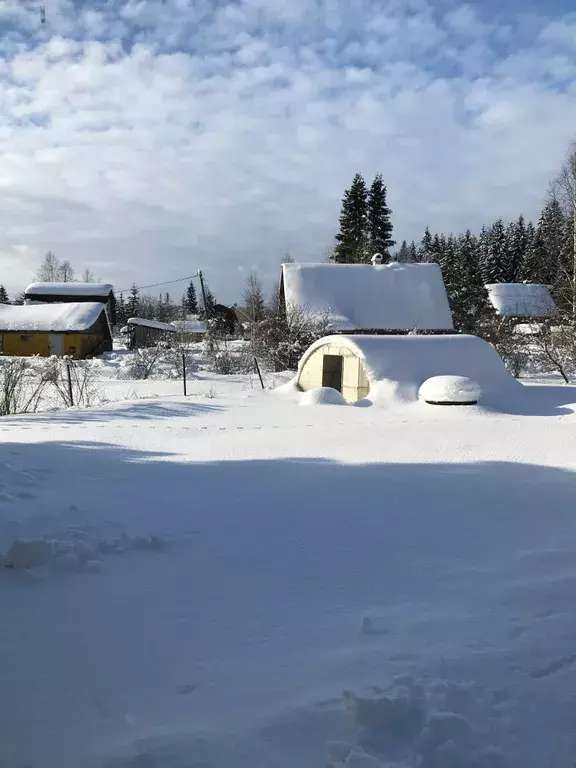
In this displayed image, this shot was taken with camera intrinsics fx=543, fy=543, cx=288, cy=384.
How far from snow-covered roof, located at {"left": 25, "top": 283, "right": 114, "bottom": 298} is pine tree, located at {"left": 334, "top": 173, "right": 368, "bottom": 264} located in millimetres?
21385

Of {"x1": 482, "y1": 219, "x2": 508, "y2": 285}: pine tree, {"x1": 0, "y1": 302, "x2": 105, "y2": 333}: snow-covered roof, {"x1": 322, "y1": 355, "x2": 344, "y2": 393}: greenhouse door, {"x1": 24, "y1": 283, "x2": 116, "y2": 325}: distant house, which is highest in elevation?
{"x1": 482, "y1": 219, "x2": 508, "y2": 285}: pine tree

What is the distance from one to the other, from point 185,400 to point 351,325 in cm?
1185

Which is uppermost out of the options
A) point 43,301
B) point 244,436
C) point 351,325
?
point 43,301

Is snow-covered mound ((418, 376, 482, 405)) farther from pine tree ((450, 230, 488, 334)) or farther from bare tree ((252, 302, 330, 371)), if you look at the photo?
pine tree ((450, 230, 488, 334))

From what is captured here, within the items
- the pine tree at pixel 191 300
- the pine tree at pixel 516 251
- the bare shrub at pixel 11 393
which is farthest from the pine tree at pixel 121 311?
the bare shrub at pixel 11 393

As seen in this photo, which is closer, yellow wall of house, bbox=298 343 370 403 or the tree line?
yellow wall of house, bbox=298 343 370 403

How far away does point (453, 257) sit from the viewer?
45.8 m

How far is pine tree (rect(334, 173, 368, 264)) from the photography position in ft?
136

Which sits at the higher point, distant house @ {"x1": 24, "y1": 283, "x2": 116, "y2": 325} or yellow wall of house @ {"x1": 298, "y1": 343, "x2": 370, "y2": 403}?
distant house @ {"x1": 24, "y1": 283, "x2": 116, "y2": 325}

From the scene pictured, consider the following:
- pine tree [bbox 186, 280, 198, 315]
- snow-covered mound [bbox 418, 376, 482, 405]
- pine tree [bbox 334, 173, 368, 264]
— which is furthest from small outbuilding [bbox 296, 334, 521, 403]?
pine tree [bbox 186, 280, 198, 315]

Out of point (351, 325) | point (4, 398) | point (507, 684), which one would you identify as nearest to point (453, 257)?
point (351, 325)

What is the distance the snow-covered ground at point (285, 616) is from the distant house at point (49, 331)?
29794 millimetres

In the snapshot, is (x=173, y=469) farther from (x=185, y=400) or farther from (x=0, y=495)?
(x=185, y=400)

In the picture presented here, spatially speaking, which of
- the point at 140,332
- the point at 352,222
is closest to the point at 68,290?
the point at 140,332
